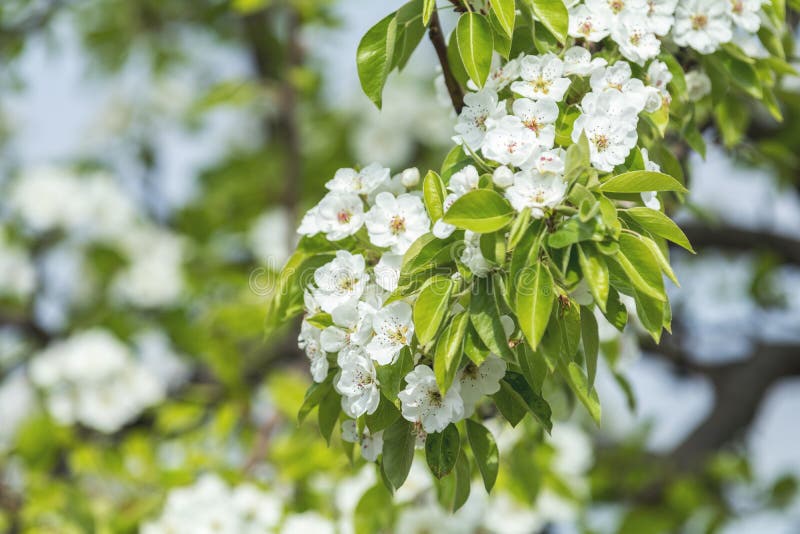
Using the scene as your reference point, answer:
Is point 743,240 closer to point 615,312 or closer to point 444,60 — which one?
point 444,60

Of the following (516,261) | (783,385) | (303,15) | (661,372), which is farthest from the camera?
(661,372)

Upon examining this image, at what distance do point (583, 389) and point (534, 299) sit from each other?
0.20 m

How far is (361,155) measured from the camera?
448cm

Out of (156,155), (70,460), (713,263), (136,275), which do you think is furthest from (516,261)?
(156,155)

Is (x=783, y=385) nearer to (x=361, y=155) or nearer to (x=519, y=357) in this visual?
(x=361, y=155)

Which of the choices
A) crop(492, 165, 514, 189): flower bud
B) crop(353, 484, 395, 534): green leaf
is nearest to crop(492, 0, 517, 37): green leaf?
crop(492, 165, 514, 189): flower bud

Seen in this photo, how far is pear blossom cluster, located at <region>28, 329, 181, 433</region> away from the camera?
11.0 feet

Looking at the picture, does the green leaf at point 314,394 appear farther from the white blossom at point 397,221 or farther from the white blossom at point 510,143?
the white blossom at point 510,143

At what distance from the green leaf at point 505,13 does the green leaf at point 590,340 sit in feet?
1.23

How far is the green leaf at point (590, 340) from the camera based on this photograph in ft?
3.57

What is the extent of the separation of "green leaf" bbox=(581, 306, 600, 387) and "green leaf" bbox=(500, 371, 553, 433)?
2.6 inches

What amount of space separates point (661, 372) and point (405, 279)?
11.5 ft

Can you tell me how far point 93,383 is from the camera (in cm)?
337

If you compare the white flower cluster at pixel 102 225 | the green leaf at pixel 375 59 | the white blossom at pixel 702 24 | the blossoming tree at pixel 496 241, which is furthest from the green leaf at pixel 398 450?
the white flower cluster at pixel 102 225
